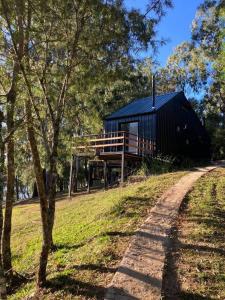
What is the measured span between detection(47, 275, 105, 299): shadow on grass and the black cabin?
14.1m

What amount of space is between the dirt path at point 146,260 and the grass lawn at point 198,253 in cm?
19

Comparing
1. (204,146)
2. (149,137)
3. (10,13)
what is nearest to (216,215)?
(10,13)

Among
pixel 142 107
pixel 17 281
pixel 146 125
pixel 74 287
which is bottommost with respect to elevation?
pixel 17 281

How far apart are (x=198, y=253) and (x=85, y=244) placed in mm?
2859

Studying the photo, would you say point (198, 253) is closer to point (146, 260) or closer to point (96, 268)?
point (146, 260)

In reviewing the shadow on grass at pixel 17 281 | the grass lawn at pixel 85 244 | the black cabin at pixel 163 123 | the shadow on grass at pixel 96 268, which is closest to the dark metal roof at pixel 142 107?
the black cabin at pixel 163 123

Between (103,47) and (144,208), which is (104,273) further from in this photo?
(103,47)

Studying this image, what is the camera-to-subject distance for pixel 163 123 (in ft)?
74.9

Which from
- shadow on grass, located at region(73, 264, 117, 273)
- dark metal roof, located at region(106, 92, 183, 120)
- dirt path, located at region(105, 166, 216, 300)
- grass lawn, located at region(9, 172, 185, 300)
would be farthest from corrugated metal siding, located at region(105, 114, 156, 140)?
shadow on grass, located at region(73, 264, 117, 273)

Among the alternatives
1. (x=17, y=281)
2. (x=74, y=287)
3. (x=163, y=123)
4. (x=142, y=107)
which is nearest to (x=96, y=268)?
(x=74, y=287)

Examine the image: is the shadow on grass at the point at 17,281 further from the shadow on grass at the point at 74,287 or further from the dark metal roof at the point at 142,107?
the dark metal roof at the point at 142,107

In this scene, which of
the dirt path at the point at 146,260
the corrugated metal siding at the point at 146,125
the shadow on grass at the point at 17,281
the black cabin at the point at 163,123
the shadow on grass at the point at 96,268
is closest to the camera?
the dirt path at the point at 146,260

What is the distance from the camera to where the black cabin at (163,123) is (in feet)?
73.3

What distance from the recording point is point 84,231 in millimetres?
10625
